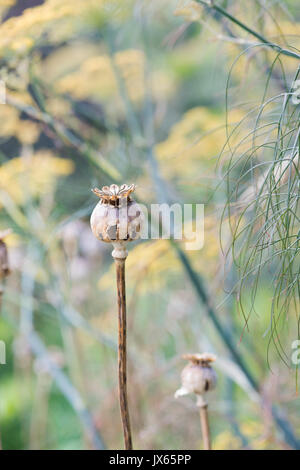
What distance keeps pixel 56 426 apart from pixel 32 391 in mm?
109

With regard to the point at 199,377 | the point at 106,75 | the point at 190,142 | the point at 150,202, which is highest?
the point at 106,75

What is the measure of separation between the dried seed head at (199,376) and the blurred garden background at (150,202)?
4cm

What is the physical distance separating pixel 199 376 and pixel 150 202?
490mm

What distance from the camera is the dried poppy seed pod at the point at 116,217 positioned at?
320 mm

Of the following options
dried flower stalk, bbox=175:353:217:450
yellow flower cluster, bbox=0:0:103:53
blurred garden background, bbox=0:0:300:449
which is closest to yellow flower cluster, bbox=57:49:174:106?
blurred garden background, bbox=0:0:300:449

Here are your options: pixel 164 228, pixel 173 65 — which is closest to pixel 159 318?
pixel 164 228

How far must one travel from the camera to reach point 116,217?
320 millimetres

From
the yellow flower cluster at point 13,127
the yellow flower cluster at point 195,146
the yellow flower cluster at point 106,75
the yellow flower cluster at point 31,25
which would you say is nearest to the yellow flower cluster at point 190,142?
the yellow flower cluster at point 195,146

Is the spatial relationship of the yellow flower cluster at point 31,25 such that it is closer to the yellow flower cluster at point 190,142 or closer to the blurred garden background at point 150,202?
the blurred garden background at point 150,202

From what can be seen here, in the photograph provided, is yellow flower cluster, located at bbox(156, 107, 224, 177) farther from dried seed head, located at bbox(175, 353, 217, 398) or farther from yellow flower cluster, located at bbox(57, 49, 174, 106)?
dried seed head, located at bbox(175, 353, 217, 398)

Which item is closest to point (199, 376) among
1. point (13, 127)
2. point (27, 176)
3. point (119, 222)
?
point (119, 222)

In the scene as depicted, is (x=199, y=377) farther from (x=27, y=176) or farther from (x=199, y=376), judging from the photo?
(x=27, y=176)

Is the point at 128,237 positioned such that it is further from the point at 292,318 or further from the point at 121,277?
the point at 292,318
